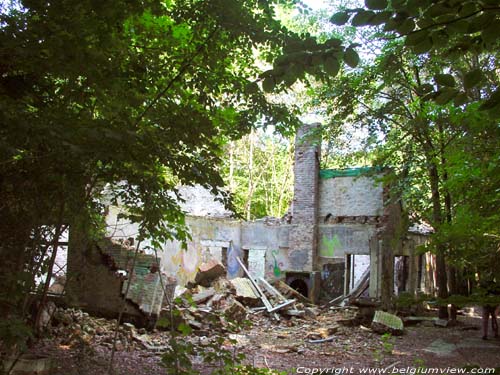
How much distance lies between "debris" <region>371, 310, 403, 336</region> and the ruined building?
7.45 ft

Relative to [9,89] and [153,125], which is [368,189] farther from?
[9,89]

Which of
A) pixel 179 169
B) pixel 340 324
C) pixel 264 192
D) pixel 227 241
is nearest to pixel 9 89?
pixel 179 169

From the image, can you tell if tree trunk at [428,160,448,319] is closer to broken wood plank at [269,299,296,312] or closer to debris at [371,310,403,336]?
debris at [371,310,403,336]

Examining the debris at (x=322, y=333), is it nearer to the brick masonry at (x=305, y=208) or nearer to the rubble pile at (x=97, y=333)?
the rubble pile at (x=97, y=333)

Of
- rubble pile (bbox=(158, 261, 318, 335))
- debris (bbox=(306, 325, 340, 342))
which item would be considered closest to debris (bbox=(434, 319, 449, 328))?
debris (bbox=(306, 325, 340, 342))

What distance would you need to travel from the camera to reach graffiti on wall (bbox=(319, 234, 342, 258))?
1688 centimetres

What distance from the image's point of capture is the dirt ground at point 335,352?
7.46m

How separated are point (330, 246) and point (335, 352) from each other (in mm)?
7815

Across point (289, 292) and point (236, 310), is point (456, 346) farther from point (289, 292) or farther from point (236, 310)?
point (289, 292)

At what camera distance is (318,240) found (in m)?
17.4

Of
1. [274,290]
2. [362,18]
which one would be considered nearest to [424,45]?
[362,18]

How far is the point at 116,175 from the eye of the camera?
447 cm

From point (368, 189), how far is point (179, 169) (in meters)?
12.9

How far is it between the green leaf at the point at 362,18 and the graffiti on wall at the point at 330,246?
15.8 m
